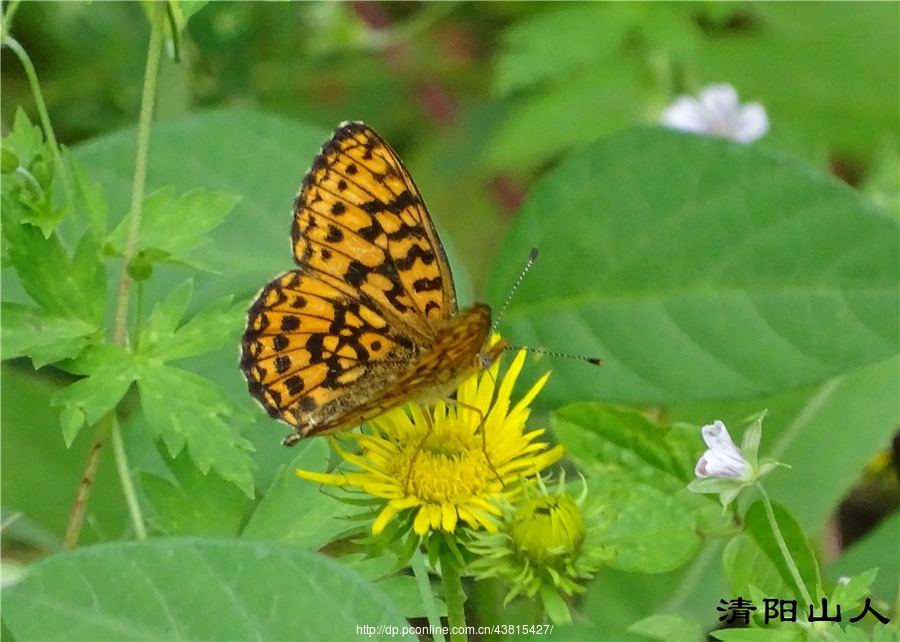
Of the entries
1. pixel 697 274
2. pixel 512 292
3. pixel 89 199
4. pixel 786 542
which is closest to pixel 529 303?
pixel 512 292

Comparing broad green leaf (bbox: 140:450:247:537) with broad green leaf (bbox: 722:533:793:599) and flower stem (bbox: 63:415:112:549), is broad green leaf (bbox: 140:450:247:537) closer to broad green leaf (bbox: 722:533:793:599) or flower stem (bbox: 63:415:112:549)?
flower stem (bbox: 63:415:112:549)

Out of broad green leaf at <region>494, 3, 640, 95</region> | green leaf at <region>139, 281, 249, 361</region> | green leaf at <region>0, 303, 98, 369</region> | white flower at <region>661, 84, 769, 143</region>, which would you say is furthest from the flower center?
broad green leaf at <region>494, 3, 640, 95</region>

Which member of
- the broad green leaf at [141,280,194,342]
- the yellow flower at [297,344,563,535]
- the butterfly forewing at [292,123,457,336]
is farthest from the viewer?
the butterfly forewing at [292,123,457,336]

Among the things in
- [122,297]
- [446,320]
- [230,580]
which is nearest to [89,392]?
[122,297]

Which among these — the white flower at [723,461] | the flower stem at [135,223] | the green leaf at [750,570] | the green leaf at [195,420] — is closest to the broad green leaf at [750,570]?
the green leaf at [750,570]

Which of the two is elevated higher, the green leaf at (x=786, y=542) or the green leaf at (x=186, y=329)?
the green leaf at (x=186, y=329)

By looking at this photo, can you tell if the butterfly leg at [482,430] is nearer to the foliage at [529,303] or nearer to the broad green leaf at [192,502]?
the foliage at [529,303]

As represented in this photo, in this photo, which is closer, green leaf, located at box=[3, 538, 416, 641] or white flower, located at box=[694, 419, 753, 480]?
green leaf, located at box=[3, 538, 416, 641]

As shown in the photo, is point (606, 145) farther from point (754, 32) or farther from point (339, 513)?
point (754, 32)
